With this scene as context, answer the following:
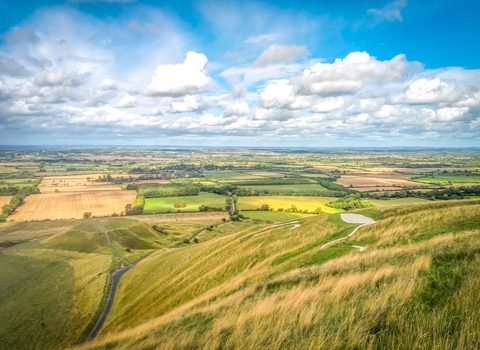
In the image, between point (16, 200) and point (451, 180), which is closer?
point (16, 200)

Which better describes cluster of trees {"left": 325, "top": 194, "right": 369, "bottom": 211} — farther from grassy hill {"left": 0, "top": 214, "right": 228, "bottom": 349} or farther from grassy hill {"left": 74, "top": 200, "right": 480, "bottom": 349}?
grassy hill {"left": 74, "top": 200, "right": 480, "bottom": 349}

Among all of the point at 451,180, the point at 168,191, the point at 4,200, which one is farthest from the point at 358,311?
the point at 451,180

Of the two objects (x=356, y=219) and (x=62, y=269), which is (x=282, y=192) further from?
(x=356, y=219)

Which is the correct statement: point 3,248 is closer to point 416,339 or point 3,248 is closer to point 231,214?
point 231,214

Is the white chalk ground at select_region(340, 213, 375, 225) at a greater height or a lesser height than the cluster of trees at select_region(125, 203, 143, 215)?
greater

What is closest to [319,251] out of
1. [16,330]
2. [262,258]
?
[262,258]

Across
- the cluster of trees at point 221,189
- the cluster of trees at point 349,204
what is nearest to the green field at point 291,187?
the cluster of trees at point 221,189

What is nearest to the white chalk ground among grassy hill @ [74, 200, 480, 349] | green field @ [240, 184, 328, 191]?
grassy hill @ [74, 200, 480, 349]
